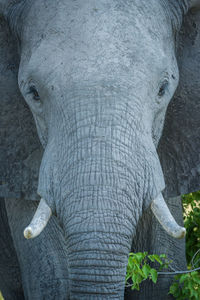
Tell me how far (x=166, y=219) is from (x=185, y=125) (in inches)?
35.6

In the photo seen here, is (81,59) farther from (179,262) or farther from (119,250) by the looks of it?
(179,262)

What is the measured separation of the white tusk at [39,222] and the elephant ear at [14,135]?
74 cm

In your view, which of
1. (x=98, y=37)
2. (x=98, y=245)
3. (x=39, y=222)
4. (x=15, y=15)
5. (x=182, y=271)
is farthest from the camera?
(x=182, y=271)

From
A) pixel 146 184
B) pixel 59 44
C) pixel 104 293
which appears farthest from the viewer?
pixel 59 44

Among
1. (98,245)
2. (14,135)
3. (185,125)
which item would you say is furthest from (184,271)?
(14,135)

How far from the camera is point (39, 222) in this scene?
8.64 ft

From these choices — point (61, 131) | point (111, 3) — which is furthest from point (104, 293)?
point (111, 3)

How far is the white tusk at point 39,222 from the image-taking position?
2.52m

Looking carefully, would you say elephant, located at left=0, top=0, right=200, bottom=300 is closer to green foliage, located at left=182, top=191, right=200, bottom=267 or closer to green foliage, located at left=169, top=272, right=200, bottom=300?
green foliage, located at left=169, top=272, right=200, bottom=300

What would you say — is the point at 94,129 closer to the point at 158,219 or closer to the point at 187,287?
the point at 158,219

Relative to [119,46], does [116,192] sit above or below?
below

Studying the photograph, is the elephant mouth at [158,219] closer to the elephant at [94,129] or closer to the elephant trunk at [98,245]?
the elephant at [94,129]

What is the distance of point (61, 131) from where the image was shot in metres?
2.78

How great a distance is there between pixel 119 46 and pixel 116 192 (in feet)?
1.98
